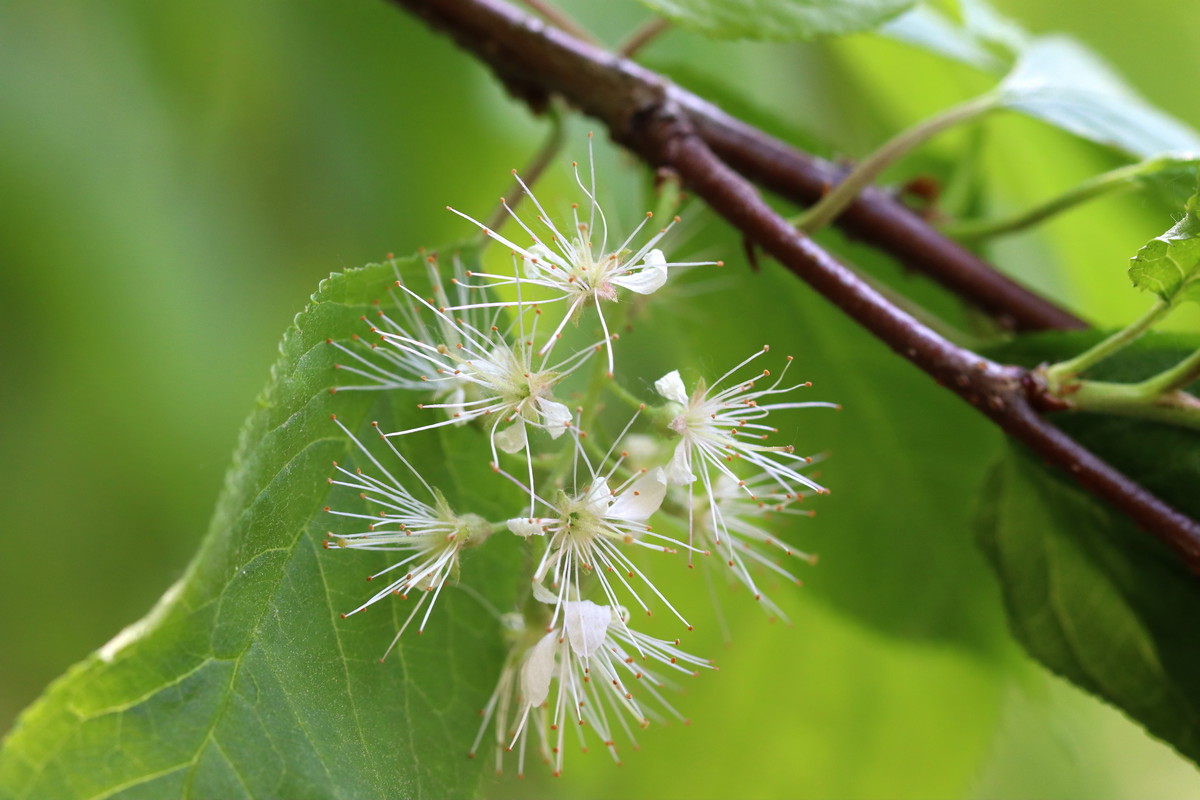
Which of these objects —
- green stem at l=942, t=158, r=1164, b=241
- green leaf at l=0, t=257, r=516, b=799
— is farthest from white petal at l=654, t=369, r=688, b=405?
green stem at l=942, t=158, r=1164, b=241

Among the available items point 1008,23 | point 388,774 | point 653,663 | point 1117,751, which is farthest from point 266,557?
point 1117,751

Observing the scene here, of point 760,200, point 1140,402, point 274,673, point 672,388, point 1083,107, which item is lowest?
point 274,673

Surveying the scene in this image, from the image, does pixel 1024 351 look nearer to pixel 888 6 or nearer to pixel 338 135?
pixel 888 6

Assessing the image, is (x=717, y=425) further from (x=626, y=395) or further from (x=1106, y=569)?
→ (x=1106, y=569)


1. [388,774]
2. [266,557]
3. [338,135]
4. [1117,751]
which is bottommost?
[388,774]

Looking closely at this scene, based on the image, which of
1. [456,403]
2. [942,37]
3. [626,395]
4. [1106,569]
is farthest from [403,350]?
[942,37]
